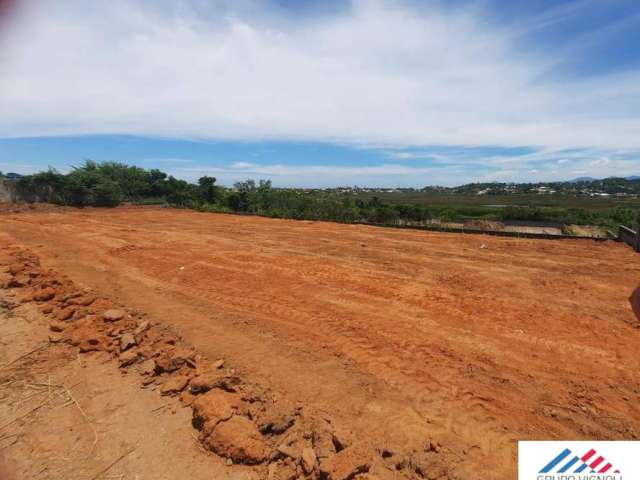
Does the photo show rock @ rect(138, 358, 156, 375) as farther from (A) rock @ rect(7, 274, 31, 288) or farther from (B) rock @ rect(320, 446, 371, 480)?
(A) rock @ rect(7, 274, 31, 288)

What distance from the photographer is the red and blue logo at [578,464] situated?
7.18 feet

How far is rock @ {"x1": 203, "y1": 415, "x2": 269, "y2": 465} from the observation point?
94.9 inches

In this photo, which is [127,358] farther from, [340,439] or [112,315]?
[340,439]

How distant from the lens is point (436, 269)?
291 inches

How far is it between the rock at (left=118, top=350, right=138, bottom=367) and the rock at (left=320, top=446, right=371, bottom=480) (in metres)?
2.42

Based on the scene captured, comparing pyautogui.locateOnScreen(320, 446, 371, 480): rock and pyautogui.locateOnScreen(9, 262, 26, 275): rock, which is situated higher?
pyautogui.locateOnScreen(9, 262, 26, 275): rock

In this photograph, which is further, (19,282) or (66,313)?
(19,282)

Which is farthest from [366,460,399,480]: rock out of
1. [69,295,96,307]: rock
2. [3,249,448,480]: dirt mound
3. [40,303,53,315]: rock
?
[40,303,53,315]: rock

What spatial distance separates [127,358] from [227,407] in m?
1.52

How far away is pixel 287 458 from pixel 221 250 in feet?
24.2

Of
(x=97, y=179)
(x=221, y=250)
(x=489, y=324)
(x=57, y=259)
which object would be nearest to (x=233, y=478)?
(x=489, y=324)

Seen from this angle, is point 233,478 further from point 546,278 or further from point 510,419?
point 546,278

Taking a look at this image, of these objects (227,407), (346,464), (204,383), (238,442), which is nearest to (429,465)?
(346,464)

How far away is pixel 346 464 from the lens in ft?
7.39
